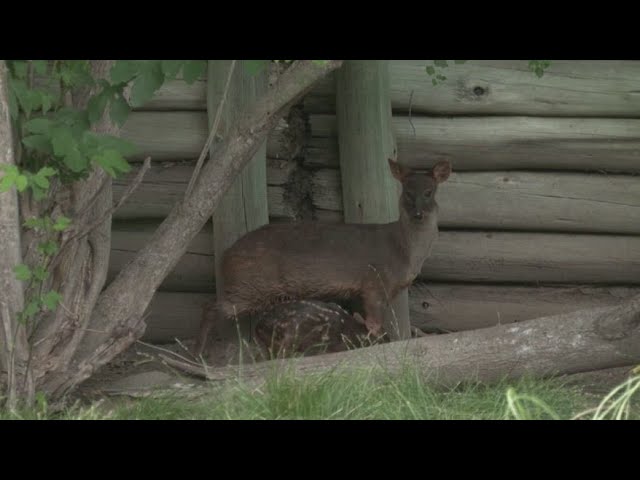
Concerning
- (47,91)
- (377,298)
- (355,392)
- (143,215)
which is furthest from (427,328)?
(47,91)

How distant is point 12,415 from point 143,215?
135 inches

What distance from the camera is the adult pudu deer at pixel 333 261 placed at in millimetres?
7816

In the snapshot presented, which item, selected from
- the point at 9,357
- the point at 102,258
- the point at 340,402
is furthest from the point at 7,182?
the point at 340,402

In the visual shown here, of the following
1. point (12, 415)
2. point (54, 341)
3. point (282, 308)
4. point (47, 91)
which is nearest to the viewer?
point (12, 415)

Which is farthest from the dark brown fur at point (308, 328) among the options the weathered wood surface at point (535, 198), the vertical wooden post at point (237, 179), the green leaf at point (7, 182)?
the green leaf at point (7, 182)

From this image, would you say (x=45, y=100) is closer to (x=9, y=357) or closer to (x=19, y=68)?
(x=19, y=68)

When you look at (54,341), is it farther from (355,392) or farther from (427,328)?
(427,328)

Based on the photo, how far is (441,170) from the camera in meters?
7.94

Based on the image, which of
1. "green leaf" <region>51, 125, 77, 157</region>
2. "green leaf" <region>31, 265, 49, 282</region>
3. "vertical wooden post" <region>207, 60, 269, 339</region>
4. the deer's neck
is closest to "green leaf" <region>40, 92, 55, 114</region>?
"green leaf" <region>51, 125, 77, 157</region>

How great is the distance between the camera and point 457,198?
8375 mm

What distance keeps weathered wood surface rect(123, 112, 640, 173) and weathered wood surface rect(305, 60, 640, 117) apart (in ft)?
0.31

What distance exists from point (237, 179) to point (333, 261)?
0.99 m

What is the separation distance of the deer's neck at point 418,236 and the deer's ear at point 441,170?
0.89ft

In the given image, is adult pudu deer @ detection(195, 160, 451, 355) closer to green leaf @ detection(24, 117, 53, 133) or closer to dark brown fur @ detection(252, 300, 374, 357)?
dark brown fur @ detection(252, 300, 374, 357)
